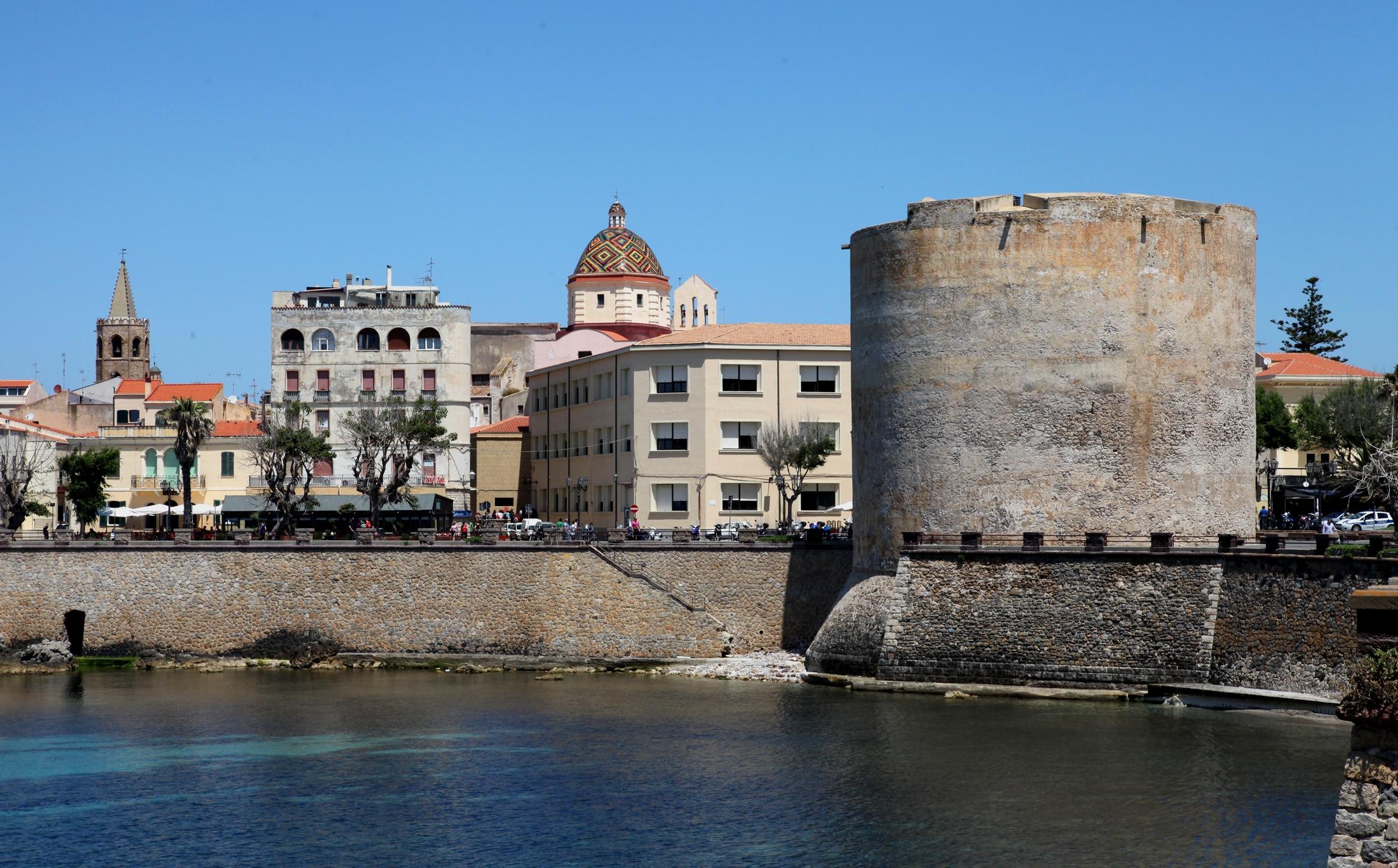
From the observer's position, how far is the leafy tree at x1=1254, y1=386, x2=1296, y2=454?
211 ft

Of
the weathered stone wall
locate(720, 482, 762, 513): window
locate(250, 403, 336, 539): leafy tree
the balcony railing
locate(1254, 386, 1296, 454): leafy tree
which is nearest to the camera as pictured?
the weathered stone wall

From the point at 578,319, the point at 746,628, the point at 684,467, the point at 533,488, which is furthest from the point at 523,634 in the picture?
the point at 578,319

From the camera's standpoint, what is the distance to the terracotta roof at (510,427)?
72875 millimetres

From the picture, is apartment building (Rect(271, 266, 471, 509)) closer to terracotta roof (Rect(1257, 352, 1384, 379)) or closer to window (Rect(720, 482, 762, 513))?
window (Rect(720, 482, 762, 513))

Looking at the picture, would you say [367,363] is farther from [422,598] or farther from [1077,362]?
[1077,362]

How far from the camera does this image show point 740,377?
59.5 m

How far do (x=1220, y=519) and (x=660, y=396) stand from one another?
25.6m

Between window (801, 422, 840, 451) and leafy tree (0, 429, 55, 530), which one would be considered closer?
window (801, 422, 840, 451)

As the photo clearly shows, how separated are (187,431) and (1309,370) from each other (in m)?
44.2

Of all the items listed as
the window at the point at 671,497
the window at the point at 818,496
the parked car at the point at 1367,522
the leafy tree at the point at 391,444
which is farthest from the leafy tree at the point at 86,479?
the parked car at the point at 1367,522

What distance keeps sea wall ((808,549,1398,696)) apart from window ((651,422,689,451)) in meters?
20.3

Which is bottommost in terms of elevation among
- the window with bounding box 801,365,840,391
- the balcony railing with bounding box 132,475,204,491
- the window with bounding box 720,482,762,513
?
the window with bounding box 720,482,762,513

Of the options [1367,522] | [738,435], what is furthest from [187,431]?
[1367,522]

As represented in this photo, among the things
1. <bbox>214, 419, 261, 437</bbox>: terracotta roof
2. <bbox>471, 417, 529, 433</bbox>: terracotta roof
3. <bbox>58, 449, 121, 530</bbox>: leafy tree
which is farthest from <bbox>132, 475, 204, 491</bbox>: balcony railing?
<bbox>471, 417, 529, 433</bbox>: terracotta roof
